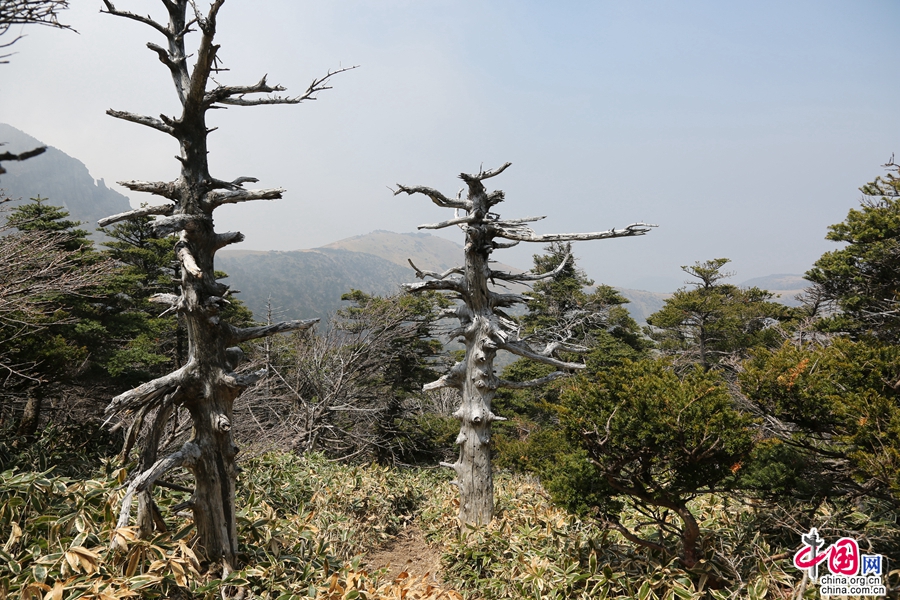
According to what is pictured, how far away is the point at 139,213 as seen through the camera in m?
3.43

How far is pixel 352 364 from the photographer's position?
11.2 meters

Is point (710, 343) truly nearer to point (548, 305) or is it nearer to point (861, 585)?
point (548, 305)

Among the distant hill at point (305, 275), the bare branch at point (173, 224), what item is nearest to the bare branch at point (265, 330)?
the bare branch at point (173, 224)

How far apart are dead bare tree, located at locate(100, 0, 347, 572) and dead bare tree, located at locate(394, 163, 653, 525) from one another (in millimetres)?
2727

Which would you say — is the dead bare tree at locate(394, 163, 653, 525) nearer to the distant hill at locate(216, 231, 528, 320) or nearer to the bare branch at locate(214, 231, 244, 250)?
the bare branch at locate(214, 231, 244, 250)

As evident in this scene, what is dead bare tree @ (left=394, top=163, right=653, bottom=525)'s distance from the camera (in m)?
6.23

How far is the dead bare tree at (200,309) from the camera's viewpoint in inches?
136

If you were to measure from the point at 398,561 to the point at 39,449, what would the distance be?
4595mm

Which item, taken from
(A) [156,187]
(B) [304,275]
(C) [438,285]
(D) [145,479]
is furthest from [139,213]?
(B) [304,275]

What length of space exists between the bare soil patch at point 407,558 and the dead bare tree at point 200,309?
8.83 feet

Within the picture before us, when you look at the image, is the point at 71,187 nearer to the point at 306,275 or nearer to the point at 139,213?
the point at 306,275

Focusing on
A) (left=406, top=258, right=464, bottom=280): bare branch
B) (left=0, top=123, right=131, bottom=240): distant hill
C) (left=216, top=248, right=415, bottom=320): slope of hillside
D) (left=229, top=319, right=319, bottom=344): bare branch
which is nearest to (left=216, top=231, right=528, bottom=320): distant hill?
(left=216, top=248, right=415, bottom=320): slope of hillside

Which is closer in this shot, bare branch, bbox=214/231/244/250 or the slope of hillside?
bare branch, bbox=214/231/244/250

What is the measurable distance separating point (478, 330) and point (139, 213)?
13.9 ft
